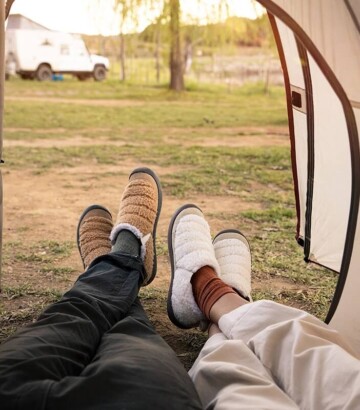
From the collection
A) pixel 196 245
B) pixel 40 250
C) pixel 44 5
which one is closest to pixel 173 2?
pixel 44 5

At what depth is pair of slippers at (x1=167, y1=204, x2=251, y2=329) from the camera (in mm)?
1954

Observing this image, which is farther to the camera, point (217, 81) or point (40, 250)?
point (217, 81)

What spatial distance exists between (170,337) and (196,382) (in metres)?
0.71

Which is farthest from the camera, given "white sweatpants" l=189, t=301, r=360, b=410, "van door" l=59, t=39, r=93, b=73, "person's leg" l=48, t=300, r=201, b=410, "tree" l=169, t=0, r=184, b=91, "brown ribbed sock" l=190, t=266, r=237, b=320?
"van door" l=59, t=39, r=93, b=73

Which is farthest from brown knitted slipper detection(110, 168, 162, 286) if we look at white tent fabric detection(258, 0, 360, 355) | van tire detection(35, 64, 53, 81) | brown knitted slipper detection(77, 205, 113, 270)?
van tire detection(35, 64, 53, 81)

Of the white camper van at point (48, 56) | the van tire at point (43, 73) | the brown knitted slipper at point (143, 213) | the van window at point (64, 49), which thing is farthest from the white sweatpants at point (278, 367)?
the van window at point (64, 49)

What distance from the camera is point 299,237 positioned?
2.88 meters

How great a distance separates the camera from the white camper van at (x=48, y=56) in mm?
15930

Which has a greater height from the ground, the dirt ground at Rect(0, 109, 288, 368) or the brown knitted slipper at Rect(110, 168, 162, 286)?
the brown knitted slipper at Rect(110, 168, 162, 286)

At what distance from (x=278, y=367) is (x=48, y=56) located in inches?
622

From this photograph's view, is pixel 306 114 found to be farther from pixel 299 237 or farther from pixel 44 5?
pixel 44 5

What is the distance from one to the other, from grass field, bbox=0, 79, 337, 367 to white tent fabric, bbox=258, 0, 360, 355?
25 cm

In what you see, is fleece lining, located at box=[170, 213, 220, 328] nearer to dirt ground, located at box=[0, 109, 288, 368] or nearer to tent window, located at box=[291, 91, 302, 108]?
dirt ground, located at box=[0, 109, 288, 368]

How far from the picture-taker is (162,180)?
442cm
